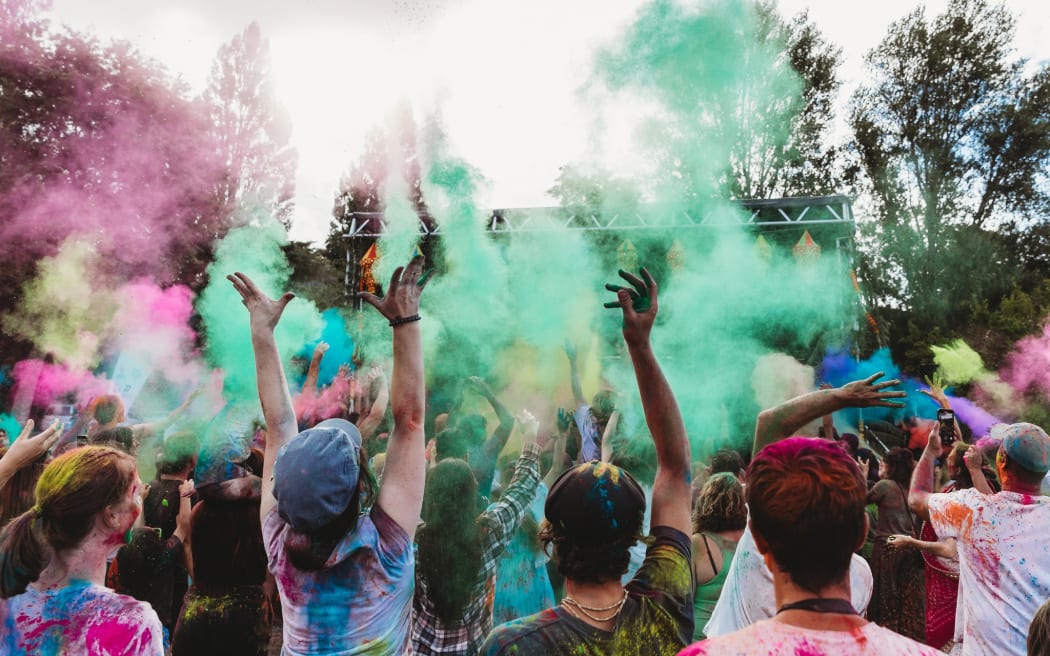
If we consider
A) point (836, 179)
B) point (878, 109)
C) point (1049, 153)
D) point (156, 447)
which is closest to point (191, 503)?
point (156, 447)

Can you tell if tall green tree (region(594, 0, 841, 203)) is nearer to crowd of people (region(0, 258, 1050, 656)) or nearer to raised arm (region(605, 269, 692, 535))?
crowd of people (region(0, 258, 1050, 656))

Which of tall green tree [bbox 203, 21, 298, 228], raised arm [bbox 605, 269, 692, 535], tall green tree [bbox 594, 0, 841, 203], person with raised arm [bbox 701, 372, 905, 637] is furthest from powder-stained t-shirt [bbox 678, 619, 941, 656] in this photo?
tall green tree [bbox 203, 21, 298, 228]

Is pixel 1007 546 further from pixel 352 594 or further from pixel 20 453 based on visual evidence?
pixel 20 453

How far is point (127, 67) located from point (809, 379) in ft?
48.6

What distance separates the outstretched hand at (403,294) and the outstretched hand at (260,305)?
0.55 meters

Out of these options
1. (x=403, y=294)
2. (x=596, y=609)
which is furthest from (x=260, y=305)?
(x=596, y=609)

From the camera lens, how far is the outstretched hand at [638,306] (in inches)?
79.5

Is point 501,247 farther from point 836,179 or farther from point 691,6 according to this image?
point 836,179

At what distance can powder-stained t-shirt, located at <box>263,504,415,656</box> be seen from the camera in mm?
1832

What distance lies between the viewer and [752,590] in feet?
8.13

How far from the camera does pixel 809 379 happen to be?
1129 centimetres

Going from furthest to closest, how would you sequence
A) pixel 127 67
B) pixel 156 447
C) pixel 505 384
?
1. pixel 127 67
2. pixel 505 384
3. pixel 156 447

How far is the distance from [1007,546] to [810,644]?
2.41 m

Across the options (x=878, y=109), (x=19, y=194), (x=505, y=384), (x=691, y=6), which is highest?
(x=878, y=109)
